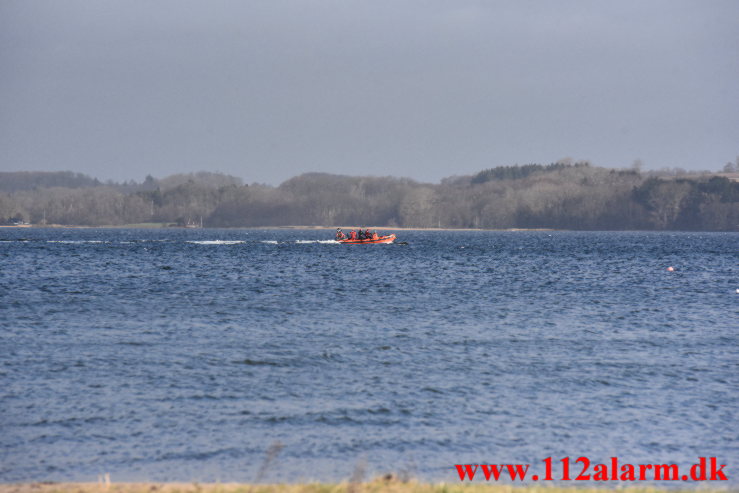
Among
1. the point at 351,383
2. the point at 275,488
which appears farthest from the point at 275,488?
the point at 351,383

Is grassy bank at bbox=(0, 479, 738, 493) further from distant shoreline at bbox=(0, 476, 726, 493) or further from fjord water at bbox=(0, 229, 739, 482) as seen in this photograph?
fjord water at bbox=(0, 229, 739, 482)

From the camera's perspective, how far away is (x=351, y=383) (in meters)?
25.3

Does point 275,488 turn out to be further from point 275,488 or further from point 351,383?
point 351,383

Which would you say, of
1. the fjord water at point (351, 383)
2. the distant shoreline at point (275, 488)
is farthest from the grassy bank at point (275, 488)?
the fjord water at point (351, 383)

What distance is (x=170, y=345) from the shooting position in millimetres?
32250

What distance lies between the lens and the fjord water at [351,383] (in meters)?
18.2

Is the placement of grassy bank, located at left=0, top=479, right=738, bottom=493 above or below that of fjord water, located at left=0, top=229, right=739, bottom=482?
above

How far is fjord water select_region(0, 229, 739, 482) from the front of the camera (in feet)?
59.6

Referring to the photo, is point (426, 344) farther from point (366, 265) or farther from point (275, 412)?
point (366, 265)

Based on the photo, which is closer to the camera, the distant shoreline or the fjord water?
the distant shoreline

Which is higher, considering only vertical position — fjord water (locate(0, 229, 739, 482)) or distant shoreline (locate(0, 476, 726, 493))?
distant shoreline (locate(0, 476, 726, 493))

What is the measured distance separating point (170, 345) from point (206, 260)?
66.9 m

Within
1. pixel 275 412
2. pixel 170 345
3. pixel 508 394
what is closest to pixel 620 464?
pixel 508 394

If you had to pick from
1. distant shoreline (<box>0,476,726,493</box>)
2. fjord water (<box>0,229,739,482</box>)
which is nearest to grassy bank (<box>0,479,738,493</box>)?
distant shoreline (<box>0,476,726,493</box>)
